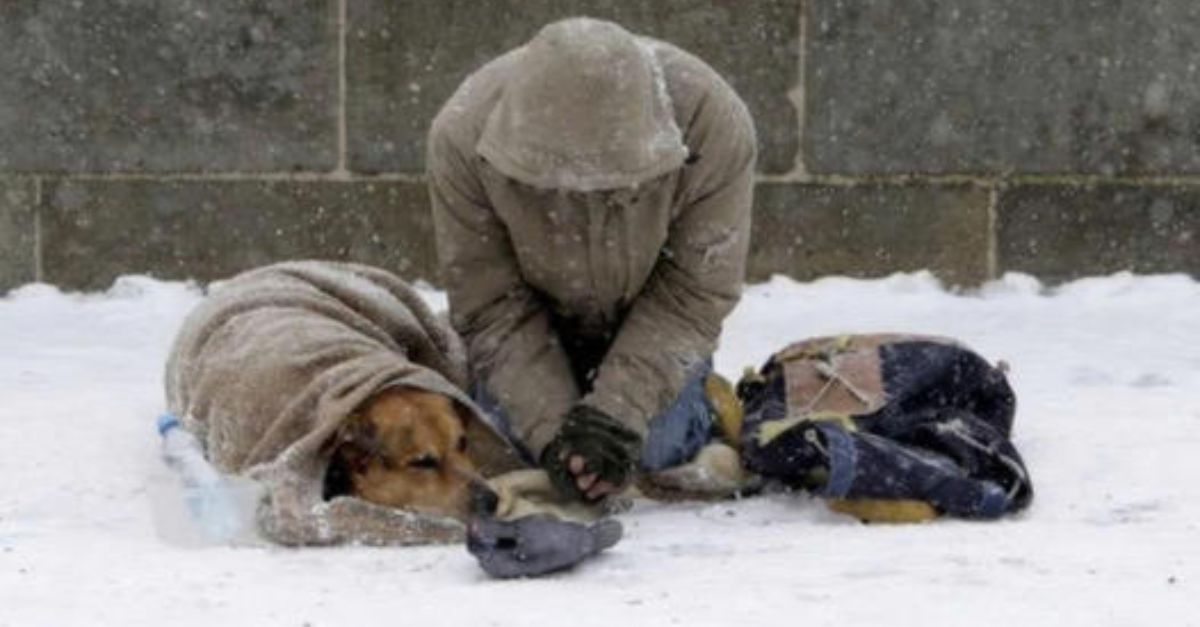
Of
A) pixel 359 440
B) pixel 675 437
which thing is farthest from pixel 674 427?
pixel 359 440

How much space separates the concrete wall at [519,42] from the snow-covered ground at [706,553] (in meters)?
0.85

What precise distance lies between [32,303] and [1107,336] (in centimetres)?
313

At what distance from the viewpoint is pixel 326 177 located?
6.39 m

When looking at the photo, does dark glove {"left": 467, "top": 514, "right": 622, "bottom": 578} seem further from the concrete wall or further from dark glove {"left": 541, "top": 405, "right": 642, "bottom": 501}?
the concrete wall

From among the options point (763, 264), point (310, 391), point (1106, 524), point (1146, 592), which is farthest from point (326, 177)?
point (1146, 592)

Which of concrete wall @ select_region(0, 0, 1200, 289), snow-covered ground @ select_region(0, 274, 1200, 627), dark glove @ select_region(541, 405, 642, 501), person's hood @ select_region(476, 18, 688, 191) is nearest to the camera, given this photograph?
snow-covered ground @ select_region(0, 274, 1200, 627)

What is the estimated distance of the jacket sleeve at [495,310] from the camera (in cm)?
394

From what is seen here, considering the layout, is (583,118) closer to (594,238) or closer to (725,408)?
(594,238)

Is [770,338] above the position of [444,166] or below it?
below

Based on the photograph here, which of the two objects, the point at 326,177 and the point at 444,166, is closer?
the point at 444,166

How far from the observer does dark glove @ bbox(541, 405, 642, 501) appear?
372cm

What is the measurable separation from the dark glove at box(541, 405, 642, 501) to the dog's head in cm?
16

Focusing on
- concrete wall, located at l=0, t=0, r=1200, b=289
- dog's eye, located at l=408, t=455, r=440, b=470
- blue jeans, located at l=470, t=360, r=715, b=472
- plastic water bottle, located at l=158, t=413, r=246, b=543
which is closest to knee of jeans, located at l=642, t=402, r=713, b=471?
blue jeans, located at l=470, t=360, r=715, b=472

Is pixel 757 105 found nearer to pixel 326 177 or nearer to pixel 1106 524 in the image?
pixel 326 177
